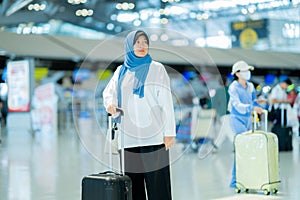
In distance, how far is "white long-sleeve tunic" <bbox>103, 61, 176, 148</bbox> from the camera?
11.9 feet

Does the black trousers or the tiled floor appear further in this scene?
the tiled floor

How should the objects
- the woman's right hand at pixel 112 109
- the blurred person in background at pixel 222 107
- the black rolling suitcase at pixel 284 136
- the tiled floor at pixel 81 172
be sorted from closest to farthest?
the woman's right hand at pixel 112 109, the tiled floor at pixel 81 172, the blurred person in background at pixel 222 107, the black rolling suitcase at pixel 284 136

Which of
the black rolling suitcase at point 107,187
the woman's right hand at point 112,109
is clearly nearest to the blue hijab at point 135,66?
the woman's right hand at point 112,109

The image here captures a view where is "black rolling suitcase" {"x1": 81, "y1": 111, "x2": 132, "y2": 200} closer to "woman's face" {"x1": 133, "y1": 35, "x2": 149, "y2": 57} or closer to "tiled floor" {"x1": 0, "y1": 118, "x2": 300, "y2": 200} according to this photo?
"woman's face" {"x1": 133, "y1": 35, "x2": 149, "y2": 57}

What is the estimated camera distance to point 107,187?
3447 mm

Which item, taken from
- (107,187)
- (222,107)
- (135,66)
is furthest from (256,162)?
(222,107)

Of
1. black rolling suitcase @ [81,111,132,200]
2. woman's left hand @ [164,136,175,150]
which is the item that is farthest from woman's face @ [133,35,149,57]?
black rolling suitcase @ [81,111,132,200]

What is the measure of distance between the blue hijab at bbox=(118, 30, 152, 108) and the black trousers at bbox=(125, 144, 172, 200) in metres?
0.34

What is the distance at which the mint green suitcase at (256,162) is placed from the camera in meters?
5.69

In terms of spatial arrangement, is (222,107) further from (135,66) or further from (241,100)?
(135,66)

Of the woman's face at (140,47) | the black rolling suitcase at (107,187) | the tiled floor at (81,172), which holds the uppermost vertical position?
the woman's face at (140,47)

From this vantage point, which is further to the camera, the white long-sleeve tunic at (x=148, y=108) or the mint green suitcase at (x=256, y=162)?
the mint green suitcase at (x=256, y=162)

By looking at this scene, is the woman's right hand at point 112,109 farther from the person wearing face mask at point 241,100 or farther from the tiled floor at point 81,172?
the person wearing face mask at point 241,100

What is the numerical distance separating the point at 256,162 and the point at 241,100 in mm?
710
